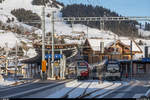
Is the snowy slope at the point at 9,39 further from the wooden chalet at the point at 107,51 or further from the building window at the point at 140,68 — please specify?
the building window at the point at 140,68

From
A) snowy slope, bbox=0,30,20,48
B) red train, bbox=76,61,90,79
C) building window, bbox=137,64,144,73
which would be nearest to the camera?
red train, bbox=76,61,90,79

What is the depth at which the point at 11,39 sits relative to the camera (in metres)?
99.2

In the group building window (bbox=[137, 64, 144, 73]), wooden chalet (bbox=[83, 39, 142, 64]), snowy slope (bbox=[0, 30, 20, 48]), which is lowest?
building window (bbox=[137, 64, 144, 73])

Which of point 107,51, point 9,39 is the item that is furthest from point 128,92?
point 9,39

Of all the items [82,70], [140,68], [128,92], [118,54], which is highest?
[118,54]

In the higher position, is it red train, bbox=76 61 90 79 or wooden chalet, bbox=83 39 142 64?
wooden chalet, bbox=83 39 142 64

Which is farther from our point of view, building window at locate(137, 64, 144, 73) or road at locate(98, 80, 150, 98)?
building window at locate(137, 64, 144, 73)

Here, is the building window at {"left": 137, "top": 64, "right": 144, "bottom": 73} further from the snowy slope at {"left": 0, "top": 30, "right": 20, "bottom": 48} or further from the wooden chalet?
the snowy slope at {"left": 0, "top": 30, "right": 20, "bottom": 48}

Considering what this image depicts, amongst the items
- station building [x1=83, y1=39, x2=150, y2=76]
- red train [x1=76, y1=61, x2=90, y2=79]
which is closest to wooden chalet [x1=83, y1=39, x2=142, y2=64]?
station building [x1=83, y1=39, x2=150, y2=76]

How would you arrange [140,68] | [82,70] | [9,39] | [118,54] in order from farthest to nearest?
[9,39], [118,54], [140,68], [82,70]

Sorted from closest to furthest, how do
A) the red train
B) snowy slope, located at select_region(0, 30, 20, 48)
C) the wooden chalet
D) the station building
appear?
the red train < the station building < the wooden chalet < snowy slope, located at select_region(0, 30, 20, 48)

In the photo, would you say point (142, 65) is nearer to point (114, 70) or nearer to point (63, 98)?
point (114, 70)

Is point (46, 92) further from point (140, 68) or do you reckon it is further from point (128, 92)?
point (140, 68)

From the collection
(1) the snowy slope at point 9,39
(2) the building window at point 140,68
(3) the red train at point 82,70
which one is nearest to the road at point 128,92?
(3) the red train at point 82,70
